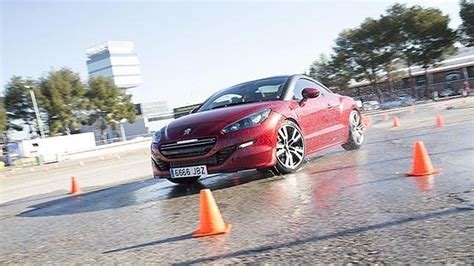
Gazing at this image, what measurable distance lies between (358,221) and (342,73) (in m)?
54.0

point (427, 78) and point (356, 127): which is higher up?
point (427, 78)

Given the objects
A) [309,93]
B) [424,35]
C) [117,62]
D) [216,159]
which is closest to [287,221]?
[216,159]

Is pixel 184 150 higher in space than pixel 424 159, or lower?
higher

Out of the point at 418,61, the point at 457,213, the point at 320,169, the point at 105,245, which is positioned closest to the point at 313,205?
the point at 457,213

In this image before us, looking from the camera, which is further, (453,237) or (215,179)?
(215,179)

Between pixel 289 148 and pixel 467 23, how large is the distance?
163 ft

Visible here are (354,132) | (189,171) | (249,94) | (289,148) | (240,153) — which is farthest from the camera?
(354,132)

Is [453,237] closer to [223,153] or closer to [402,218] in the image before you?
[402,218]

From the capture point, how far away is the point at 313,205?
13.2 feet

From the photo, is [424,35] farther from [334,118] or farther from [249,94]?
[249,94]

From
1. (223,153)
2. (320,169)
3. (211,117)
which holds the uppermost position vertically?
(211,117)

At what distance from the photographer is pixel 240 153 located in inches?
207

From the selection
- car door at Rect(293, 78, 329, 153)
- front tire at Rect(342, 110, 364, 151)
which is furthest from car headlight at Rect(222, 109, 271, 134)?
front tire at Rect(342, 110, 364, 151)

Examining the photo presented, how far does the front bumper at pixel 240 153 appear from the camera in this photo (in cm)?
527
